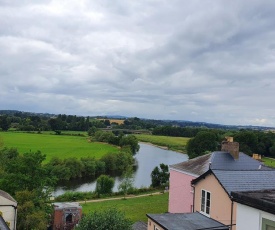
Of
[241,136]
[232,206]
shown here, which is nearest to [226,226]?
[232,206]

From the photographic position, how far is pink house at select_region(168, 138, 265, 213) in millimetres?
23922

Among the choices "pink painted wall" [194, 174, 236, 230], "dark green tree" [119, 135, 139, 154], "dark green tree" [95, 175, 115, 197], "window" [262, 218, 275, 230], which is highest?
"window" [262, 218, 275, 230]

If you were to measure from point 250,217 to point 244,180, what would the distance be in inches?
376

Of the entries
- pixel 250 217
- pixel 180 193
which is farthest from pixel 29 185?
pixel 250 217

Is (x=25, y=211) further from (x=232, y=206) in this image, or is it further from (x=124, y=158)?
(x=124, y=158)

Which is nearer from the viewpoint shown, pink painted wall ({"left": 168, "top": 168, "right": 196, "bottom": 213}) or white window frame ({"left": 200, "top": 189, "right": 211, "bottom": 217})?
white window frame ({"left": 200, "top": 189, "right": 211, "bottom": 217})

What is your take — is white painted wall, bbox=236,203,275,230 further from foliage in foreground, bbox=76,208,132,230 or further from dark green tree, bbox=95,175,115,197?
dark green tree, bbox=95,175,115,197

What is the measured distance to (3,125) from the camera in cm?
13275

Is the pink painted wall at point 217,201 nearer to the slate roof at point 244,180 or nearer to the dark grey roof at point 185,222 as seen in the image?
the slate roof at point 244,180

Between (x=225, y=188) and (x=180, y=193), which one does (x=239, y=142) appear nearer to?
(x=180, y=193)

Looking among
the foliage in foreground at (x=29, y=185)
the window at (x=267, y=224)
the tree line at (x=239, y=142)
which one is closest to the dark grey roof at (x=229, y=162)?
the foliage in foreground at (x=29, y=185)

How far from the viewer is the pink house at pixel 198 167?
23.9 metres

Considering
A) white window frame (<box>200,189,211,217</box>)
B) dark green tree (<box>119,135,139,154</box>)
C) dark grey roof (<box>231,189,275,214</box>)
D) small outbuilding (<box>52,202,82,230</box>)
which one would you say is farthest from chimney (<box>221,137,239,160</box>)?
dark green tree (<box>119,135,139,154</box>)

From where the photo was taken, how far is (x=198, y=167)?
2447cm
